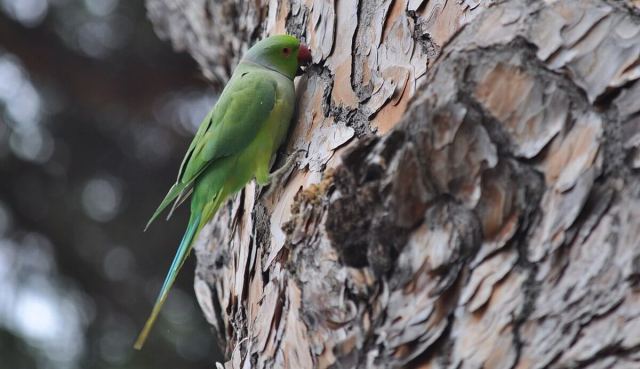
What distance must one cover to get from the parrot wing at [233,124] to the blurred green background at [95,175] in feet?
7.75

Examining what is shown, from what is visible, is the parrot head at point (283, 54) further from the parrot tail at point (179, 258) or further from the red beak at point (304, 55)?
the parrot tail at point (179, 258)

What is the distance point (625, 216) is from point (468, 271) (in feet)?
0.98

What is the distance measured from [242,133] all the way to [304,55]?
0.34 metres

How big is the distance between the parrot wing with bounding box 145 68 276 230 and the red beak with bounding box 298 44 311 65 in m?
0.13

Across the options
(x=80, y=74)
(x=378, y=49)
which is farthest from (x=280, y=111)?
(x=80, y=74)

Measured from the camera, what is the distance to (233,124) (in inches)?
104

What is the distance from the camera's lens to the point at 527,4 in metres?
1.58

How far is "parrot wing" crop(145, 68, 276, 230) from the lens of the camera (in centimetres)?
→ 259

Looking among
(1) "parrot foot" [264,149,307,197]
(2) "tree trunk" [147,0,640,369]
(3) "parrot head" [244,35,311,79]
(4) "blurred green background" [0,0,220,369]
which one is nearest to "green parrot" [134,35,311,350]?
(3) "parrot head" [244,35,311,79]

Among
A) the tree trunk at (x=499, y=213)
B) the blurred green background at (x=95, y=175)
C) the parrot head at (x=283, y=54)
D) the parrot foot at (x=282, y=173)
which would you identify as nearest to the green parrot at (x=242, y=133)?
the parrot head at (x=283, y=54)

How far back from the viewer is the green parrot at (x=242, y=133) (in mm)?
2535

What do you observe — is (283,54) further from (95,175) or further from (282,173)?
(95,175)

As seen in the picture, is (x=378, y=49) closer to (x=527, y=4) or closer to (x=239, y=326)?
(x=527, y=4)

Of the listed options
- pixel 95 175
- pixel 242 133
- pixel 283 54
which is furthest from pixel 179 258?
pixel 95 175
